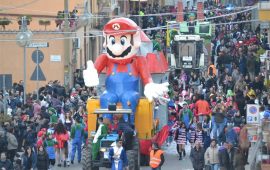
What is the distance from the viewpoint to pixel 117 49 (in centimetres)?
4044

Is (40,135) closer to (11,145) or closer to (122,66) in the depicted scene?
(11,145)

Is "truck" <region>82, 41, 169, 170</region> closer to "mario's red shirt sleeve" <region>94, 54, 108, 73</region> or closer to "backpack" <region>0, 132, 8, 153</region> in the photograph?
"mario's red shirt sleeve" <region>94, 54, 108, 73</region>

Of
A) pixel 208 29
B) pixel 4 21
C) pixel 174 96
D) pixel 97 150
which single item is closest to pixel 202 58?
pixel 208 29

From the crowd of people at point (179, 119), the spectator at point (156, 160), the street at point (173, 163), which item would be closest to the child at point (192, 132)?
the crowd of people at point (179, 119)

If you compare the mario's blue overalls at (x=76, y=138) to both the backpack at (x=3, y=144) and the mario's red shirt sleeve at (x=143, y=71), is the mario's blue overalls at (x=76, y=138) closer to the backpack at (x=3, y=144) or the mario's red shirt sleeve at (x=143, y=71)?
the backpack at (x=3, y=144)

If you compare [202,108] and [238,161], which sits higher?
[202,108]

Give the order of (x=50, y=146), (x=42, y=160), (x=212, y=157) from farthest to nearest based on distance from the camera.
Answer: (x=50, y=146)
(x=42, y=160)
(x=212, y=157)

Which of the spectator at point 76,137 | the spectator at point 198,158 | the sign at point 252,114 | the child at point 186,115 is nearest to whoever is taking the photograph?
the spectator at point 198,158

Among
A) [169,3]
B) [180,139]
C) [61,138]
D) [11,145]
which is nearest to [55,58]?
[180,139]

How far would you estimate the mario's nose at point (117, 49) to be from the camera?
40406 mm

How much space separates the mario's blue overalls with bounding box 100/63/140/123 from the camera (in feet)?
129

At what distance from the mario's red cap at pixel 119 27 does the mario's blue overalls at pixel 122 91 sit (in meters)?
0.82

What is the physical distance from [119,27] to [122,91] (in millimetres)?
1664

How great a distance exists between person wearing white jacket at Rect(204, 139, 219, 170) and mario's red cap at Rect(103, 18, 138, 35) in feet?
11.9
